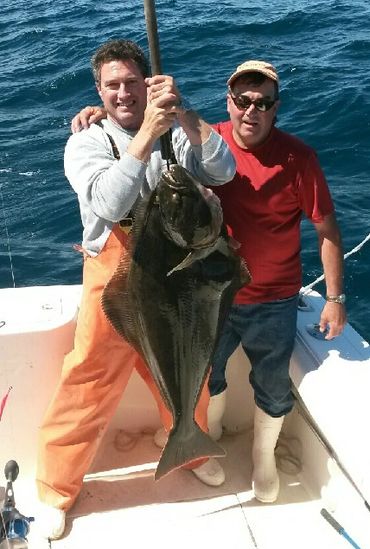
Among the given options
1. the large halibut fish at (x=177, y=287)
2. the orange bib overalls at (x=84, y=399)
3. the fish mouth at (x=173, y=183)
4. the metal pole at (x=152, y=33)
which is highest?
the metal pole at (x=152, y=33)

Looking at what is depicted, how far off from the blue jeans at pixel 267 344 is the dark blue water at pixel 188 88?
2741 mm

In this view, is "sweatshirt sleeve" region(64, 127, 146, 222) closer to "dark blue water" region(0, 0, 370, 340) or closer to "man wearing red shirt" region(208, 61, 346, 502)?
"man wearing red shirt" region(208, 61, 346, 502)

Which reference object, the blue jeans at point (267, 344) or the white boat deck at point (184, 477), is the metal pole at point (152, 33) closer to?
the blue jeans at point (267, 344)

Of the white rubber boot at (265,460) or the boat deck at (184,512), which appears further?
the white rubber boot at (265,460)

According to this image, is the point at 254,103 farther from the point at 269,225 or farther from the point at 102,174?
the point at 102,174

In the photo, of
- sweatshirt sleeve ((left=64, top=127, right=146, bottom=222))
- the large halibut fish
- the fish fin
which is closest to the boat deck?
the fish fin

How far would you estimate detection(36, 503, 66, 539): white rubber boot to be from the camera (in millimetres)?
3773

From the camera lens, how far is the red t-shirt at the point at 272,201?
11.0 feet

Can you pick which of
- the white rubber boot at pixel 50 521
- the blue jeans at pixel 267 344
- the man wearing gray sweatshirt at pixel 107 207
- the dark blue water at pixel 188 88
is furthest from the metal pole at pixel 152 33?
the dark blue water at pixel 188 88

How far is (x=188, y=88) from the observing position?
13.4m

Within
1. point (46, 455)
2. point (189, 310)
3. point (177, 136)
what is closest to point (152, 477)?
point (46, 455)

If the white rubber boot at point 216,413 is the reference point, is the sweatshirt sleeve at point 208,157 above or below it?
above

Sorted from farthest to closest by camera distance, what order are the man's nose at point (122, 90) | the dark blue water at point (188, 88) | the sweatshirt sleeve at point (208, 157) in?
the dark blue water at point (188, 88) → the man's nose at point (122, 90) → the sweatshirt sleeve at point (208, 157)

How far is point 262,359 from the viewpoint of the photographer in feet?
12.5
